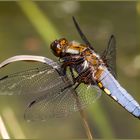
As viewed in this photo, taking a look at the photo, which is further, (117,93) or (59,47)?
(117,93)

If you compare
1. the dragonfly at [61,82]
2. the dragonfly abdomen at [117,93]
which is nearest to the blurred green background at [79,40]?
the dragonfly abdomen at [117,93]

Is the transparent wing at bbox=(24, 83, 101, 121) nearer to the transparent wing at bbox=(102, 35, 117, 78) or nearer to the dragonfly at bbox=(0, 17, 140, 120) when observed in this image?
the dragonfly at bbox=(0, 17, 140, 120)

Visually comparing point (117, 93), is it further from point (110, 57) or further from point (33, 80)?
point (33, 80)

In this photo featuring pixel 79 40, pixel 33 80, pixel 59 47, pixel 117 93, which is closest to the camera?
pixel 33 80

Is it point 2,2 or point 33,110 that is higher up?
point 2,2

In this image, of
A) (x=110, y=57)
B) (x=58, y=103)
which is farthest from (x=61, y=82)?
(x=110, y=57)

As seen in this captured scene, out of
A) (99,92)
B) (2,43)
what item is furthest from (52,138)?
(99,92)

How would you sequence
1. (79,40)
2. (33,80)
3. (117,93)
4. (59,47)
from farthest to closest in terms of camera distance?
(79,40), (117,93), (59,47), (33,80)

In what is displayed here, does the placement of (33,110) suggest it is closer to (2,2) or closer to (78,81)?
(78,81)
